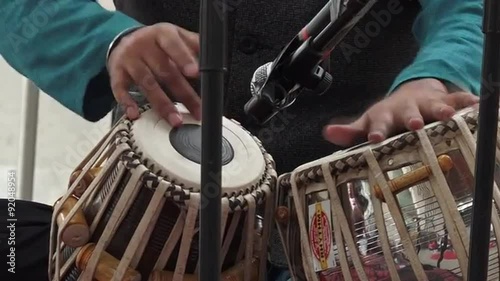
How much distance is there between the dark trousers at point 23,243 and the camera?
0.92 meters

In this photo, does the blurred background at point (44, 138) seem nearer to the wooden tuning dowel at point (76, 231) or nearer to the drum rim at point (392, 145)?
the wooden tuning dowel at point (76, 231)

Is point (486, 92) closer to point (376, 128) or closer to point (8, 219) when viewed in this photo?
point (376, 128)

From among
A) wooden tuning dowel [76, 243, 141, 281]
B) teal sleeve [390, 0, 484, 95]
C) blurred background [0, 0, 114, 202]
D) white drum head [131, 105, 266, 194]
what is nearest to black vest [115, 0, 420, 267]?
teal sleeve [390, 0, 484, 95]

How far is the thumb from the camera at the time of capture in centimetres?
64

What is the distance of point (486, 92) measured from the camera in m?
0.40

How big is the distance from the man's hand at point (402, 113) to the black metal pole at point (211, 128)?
0.22 meters

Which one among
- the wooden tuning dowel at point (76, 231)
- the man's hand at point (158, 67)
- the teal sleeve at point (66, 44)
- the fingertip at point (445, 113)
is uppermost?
the teal sleeve at point (66, 44)

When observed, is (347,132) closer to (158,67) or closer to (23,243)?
(158,67)

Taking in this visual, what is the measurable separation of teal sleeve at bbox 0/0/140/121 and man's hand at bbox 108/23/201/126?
78 mm

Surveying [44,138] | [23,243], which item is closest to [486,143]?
[23,243]

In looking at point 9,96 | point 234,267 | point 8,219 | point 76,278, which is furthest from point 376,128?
point 9,96

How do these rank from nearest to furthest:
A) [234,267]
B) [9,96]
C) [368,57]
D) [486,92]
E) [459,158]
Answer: [486,92]
[459,158]
[234,267]
[368,57]
[9,96]

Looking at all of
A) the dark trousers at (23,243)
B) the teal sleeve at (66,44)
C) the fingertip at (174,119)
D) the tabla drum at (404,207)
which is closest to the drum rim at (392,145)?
the tabla drum at (404,207)

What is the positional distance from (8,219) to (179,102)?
387mm
